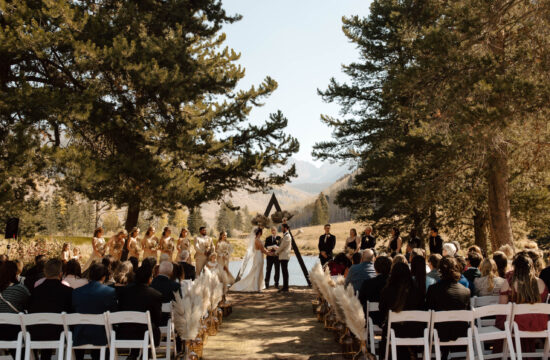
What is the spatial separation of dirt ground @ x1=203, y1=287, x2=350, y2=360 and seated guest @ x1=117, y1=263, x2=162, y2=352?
1.78m

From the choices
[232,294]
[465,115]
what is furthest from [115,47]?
[465,115]

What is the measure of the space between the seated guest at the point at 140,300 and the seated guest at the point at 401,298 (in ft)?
8.53

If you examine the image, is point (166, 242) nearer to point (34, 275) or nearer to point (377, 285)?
point (34, 275)

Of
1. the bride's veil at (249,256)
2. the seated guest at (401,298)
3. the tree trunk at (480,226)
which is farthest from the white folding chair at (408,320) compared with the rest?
the tree trunk at (480,226)

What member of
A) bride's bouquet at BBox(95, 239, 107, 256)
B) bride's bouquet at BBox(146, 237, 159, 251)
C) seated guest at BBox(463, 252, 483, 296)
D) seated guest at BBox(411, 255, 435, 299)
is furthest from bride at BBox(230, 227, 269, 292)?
seated guest at BBox(411, 255, 435, 299)

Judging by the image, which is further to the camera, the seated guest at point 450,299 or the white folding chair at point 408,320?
the seated guest at point 450,299

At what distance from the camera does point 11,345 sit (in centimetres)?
467

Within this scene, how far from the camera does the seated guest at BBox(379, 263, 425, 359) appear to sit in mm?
4758

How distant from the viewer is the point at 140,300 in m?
5.06

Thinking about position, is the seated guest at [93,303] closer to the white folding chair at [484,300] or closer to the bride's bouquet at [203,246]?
the white folding chair at [484,300]

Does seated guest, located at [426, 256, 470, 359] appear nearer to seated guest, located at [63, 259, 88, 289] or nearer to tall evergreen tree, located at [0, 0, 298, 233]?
seated guest, located at [63, 259, 88, 289]

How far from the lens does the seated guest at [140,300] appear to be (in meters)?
4.96

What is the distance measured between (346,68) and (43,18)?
1206 centimetres

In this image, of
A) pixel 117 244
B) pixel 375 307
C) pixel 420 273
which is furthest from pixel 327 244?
pixel 420 273
